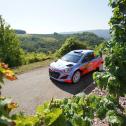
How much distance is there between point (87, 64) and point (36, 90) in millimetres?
3617

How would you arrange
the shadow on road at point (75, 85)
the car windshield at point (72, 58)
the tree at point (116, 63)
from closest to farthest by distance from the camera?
the tree at point (116, 63), the shadow on road at point (75, 85), the car windshield at point (72, 58)

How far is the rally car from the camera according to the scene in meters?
15.4

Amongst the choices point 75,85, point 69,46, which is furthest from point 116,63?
point 69,46

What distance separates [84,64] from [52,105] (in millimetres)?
12549

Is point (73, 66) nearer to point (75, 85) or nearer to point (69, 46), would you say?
point (75, 85)

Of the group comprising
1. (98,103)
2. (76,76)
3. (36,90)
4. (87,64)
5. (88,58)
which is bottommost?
(36,90)

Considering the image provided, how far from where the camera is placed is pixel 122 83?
6195mm

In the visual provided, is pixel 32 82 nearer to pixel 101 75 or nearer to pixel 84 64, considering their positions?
pixel 84 64

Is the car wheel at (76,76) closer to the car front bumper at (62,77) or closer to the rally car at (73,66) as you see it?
the rally car at (73,66)

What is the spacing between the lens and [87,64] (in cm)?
1664

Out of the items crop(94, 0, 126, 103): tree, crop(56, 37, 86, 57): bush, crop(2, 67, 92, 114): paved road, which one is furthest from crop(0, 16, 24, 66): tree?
crop(94, 0, 126, 103): tree

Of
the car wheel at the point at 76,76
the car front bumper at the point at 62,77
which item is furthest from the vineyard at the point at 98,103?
the car wheel at the point at 76,76

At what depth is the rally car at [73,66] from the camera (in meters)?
15.4

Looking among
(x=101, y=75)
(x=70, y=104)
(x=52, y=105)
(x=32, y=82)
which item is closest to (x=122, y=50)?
(x=101, y=75)
